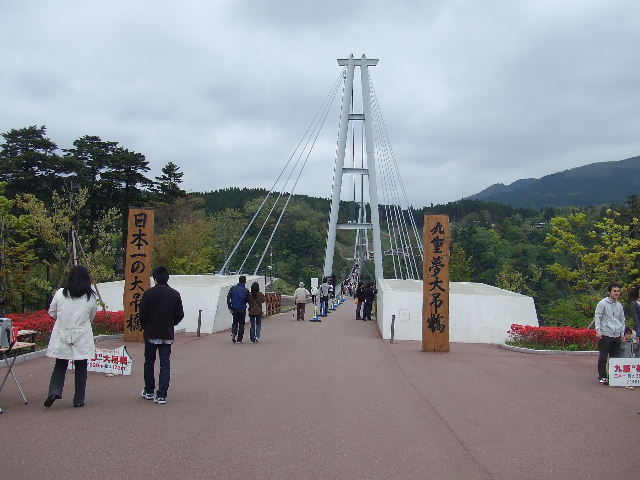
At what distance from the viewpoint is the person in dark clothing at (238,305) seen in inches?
514

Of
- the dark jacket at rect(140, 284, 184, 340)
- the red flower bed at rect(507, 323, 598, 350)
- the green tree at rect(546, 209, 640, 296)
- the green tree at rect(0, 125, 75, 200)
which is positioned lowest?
the red flower bed at rect(507, 323, 598, 350)

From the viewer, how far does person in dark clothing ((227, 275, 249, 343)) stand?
1306 cm

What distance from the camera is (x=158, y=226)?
44688 mm

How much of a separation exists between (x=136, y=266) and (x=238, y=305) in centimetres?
217

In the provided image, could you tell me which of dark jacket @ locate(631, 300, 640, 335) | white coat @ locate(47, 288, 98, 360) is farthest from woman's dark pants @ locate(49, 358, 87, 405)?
dark jacket @ locate(631, 300, 640, 335)

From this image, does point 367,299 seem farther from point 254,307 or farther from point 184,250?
point 184,250

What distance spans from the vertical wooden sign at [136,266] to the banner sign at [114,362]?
394 centimetres

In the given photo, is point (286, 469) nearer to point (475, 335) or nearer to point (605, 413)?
point (605, 413)

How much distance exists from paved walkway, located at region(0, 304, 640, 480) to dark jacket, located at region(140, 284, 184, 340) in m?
0.75

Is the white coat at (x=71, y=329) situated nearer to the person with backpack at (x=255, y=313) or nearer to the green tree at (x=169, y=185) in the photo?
the person with backpack at (x=255, y=313)

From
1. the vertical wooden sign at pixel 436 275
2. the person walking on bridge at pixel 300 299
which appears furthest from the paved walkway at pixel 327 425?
the person walking on bridge at pixel 300 299

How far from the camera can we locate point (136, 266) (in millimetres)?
12547

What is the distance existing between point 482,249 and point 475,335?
60733 mm

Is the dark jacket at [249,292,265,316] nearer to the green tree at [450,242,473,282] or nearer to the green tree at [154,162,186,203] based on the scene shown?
the green tree at [154,162,186,203]
